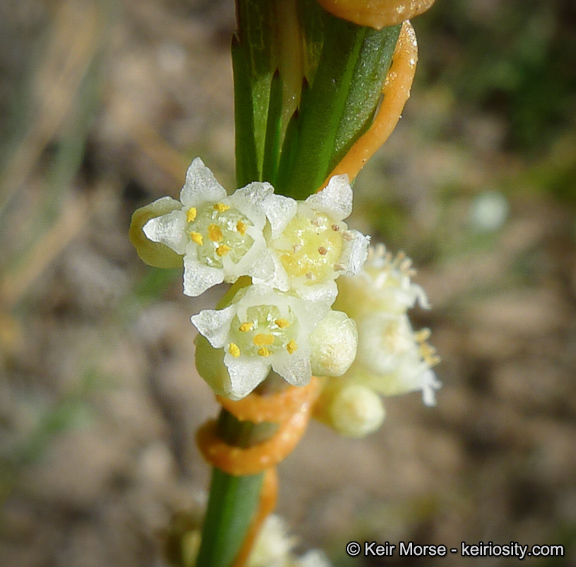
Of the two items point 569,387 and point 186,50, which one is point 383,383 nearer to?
point 569,387

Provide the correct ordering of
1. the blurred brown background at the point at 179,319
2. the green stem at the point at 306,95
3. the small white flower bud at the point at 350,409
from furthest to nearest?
the blurred brown background at the point at 179,319 → the small white flower bud at the point at 350,409 → the green stem at the point at 306,95

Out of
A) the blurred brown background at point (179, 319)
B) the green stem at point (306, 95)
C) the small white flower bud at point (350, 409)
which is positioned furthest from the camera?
the blurred brown background at point (179, 319)

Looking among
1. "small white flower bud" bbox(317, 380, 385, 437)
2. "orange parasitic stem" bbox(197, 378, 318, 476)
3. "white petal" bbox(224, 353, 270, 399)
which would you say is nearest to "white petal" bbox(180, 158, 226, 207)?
"white petal" bbox(224, 353, 270, 399)

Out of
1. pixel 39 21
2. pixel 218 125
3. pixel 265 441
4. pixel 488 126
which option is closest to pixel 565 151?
pixel 488 126

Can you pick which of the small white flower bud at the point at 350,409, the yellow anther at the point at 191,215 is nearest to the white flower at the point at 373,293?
the small white flower bud at the point at 350,409

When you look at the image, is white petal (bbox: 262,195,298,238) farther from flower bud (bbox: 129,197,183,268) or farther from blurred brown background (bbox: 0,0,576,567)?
blurred brown background (bbox: 0,0,576,567)

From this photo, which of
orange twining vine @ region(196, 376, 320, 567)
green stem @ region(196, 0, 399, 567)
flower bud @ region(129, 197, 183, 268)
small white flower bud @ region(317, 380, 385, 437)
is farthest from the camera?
small white flower bud @ region(317, 380, 385, 437)

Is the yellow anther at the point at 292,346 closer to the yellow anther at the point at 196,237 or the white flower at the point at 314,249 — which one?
the white flower at the point at 314,249
